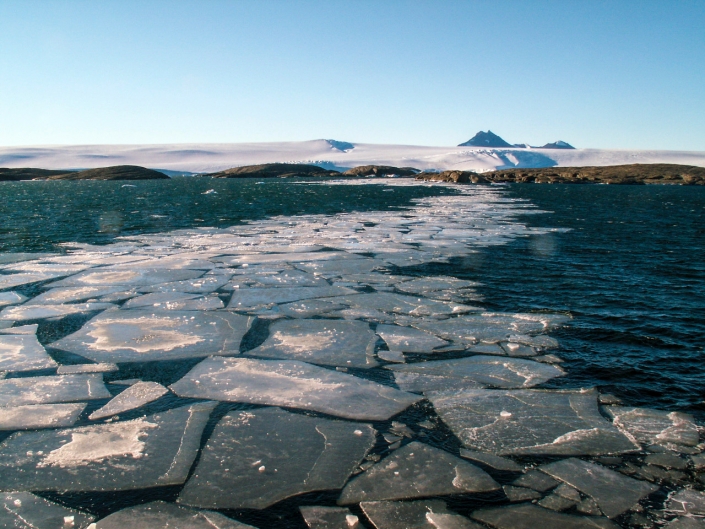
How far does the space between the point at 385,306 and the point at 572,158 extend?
454 feet

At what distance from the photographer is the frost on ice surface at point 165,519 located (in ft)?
11.4

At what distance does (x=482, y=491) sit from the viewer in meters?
3.88

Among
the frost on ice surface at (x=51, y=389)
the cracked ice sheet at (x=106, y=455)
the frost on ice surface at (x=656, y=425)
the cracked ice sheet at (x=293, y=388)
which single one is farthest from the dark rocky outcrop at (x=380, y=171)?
the cracked ice sheet at (x=106, y=455)

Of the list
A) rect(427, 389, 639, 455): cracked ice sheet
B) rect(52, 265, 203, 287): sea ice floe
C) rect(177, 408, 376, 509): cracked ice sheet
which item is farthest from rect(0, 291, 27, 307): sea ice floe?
rect(427, 389, 639, 455): cracked ice sheet

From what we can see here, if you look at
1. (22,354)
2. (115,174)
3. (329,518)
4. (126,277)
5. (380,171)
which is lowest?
(329,518)

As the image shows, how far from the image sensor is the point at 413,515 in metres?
Result: 3.61

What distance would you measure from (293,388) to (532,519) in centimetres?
285

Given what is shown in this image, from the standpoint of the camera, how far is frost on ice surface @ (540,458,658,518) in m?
3.72

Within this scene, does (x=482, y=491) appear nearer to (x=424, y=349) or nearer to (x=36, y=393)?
→ (x=424, y=349)

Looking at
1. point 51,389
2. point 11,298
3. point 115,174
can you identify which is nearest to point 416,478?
point 51,389

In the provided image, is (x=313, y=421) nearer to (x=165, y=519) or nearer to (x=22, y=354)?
(x=165, y=519)

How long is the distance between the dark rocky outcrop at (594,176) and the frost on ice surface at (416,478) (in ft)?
281

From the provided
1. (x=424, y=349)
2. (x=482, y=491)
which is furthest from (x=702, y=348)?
(x=482, y=491)

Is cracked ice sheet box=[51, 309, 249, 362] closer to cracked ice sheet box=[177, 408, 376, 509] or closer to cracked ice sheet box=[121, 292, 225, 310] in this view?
cracked ice sheet box=[121, 292, 225, 310]
